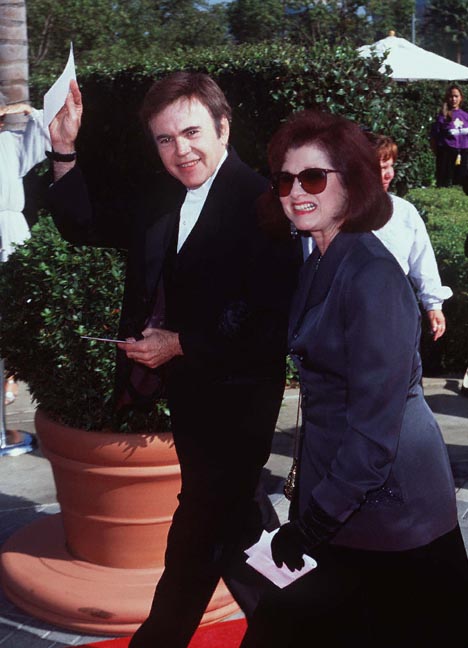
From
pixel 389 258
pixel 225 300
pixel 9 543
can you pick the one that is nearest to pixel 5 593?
pixel 9 543

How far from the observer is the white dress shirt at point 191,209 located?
130 inches

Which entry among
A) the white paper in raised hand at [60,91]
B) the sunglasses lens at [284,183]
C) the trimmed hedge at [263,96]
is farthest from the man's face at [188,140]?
the sunglasses lens at [284,183]

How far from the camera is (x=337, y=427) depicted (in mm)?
2418

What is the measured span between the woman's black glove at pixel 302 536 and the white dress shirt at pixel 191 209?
3.92ft

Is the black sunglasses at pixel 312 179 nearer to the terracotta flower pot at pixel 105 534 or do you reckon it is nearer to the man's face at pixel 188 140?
the man's face at pixel 188 140

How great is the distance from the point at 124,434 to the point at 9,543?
3.38 ft

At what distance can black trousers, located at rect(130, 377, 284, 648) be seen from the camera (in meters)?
3.19

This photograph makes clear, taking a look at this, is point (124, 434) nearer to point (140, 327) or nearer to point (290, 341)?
point (140, 327)

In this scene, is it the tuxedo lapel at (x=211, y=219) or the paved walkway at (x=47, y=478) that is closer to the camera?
the tuxedo lapel at (x=211, y=219)

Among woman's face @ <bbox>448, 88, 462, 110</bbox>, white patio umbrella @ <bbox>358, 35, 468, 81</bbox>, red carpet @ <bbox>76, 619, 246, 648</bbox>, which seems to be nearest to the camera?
red carpet @ <bbox>76, 619, 246, 648</bbox>

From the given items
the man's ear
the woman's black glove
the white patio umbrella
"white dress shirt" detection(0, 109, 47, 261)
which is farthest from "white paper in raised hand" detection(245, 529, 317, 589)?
the white patio umbrella

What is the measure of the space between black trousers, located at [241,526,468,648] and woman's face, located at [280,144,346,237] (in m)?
0.80

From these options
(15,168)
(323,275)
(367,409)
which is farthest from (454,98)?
(367,409)

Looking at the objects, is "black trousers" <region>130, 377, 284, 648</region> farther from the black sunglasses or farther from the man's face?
the black sunglasses
